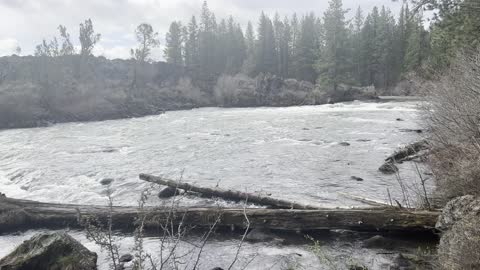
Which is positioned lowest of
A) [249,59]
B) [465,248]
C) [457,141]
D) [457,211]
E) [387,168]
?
[387,168]

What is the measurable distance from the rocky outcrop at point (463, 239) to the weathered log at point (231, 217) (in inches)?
49.2

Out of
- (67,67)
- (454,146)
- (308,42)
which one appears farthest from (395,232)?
(308,42)

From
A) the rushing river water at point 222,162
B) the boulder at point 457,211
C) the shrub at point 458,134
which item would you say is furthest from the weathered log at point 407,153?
the boulder at point 457,211

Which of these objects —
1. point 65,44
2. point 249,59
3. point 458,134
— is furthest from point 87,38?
point 458,134

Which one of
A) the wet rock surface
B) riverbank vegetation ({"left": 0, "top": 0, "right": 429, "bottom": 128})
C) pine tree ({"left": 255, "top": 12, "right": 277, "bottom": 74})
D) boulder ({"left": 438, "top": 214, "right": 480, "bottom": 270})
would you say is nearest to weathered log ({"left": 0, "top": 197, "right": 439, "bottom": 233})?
boulder ({"left": 438, "top": 214, "right": 480, "bottom": 270})

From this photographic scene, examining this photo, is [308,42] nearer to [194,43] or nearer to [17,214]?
[194,43]

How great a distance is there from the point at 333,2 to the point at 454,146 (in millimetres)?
60925

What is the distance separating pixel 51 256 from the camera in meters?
6.90

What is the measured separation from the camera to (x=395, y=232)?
7.58 meters

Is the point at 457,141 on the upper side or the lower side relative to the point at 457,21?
lower

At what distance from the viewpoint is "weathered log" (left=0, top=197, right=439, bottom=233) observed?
7512mm

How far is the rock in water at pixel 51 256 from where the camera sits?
6.66 m

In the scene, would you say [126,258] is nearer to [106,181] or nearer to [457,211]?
[457,211]

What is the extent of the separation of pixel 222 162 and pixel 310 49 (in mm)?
58562
